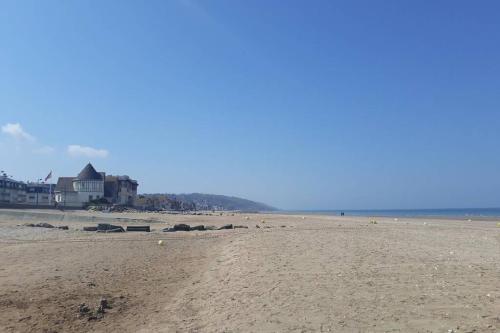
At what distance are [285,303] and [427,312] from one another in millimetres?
2475

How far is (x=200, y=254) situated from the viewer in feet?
56.1

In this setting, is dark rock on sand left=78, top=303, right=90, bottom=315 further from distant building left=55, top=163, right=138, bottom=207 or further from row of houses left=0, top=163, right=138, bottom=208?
distant building left=55, top=163, right=138, bottom=207

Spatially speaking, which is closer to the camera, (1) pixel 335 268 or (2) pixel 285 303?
(2) pixel 285 303

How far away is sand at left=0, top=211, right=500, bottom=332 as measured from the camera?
727cm

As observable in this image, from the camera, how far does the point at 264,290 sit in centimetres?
928

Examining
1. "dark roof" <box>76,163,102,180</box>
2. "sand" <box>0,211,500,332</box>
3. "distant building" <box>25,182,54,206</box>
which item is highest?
"dark roof" <box>76,163,102,180</box>

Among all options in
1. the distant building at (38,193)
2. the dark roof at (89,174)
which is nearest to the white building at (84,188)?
the dark roof at (89,174)

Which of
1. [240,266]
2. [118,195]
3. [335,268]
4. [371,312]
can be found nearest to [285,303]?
[371,312]

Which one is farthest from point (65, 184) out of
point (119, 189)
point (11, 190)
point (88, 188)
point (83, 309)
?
point (83, 309)

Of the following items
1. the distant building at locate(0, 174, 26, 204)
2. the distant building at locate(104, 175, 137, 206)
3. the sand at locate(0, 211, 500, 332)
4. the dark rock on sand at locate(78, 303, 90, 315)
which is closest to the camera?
the sand at locate(0, 211, 500, 332)

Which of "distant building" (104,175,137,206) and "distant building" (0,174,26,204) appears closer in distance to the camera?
"distant building" (104,175,137,206)

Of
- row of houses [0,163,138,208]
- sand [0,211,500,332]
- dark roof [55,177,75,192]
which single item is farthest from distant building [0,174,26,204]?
sand [0,211,500,332]

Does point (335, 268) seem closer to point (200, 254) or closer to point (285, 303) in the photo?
point (285, 303)

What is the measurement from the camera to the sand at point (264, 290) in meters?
7.27
